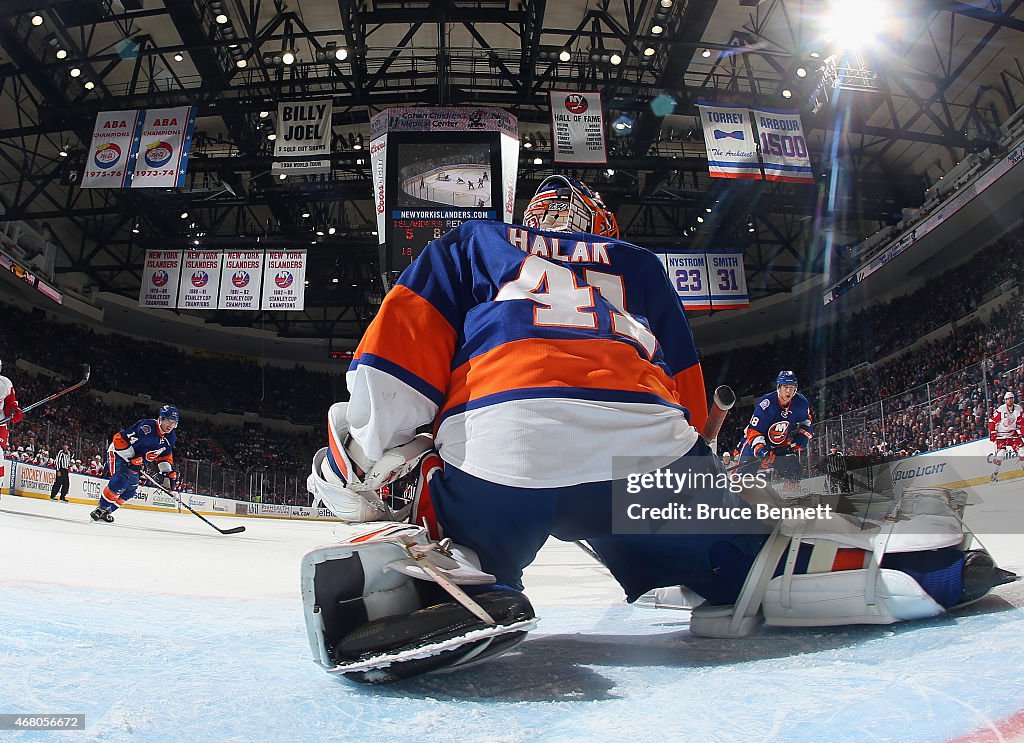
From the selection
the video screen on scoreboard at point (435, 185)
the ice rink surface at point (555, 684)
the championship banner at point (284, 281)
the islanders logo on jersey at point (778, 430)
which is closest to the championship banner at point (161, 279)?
the championship banner at point (284, 281)

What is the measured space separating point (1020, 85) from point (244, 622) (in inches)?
619

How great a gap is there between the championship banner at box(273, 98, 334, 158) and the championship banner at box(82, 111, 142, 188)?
1.92 meters

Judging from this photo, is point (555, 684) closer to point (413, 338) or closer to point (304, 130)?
point (413, 338)

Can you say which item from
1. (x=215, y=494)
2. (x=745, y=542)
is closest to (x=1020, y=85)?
(x=745, y=542)

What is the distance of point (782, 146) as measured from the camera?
9.64 meters

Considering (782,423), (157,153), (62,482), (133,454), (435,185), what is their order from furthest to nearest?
(62,482), (157,153), (435,185), (133,454), (782,423)

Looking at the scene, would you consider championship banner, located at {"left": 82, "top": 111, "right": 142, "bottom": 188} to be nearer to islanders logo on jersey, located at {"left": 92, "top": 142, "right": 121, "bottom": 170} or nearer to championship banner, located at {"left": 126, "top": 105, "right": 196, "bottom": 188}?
islanders logo on jersey, located at {"left": 92, "top": 142, "right": 121, "bottom": 170}

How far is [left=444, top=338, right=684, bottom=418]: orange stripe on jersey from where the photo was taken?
1.46 m

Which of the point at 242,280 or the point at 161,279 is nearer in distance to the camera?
the point at 242,280

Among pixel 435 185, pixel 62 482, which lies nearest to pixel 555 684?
pixel 435 185

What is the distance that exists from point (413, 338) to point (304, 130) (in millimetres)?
9599

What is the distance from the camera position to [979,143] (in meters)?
12.0

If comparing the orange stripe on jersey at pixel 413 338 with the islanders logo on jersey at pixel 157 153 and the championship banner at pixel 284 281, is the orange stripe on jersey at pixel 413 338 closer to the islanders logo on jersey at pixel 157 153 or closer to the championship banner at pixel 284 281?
the islanders logo on jersey at pixel 157 153

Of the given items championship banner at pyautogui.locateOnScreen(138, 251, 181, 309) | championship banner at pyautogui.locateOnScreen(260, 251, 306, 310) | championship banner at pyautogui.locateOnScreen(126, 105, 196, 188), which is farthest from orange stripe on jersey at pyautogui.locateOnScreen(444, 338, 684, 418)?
championship banner at pyautogui.locateOnScreen(138, 251, 181, 309)
